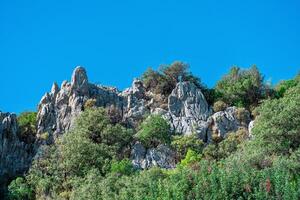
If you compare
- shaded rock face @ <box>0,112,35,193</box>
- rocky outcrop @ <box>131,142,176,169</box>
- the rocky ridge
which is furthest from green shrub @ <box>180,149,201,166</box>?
shaded rock face @ <box>0,112,35,193</box>

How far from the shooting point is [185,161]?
45188 millimetres

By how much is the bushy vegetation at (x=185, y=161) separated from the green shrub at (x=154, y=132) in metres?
0.08

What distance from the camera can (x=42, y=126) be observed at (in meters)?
53.2

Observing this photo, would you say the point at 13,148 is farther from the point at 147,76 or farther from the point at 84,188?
the point at 147,76

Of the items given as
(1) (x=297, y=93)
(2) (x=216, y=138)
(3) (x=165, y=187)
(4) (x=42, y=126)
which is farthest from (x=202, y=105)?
(3) (x=165, y=187)

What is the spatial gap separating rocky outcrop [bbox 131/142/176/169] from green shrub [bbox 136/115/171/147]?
84 cm

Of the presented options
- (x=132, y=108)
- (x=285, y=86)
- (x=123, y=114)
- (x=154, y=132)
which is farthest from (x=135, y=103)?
(x=285, y=86)

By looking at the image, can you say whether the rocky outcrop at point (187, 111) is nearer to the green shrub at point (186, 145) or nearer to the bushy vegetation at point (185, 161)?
the bushy vegetation at point (185, 161)

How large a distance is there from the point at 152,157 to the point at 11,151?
11836 millimetres

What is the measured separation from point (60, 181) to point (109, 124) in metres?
7.64

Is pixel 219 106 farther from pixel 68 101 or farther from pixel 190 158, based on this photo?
pixel 68 101

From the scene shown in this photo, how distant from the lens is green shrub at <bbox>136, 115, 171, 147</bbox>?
164ft

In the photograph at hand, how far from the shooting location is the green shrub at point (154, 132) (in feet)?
164

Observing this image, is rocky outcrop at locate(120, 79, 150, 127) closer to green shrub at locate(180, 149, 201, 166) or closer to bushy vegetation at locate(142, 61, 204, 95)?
bushy vegetation at locate(142, 61, 204, 95)
